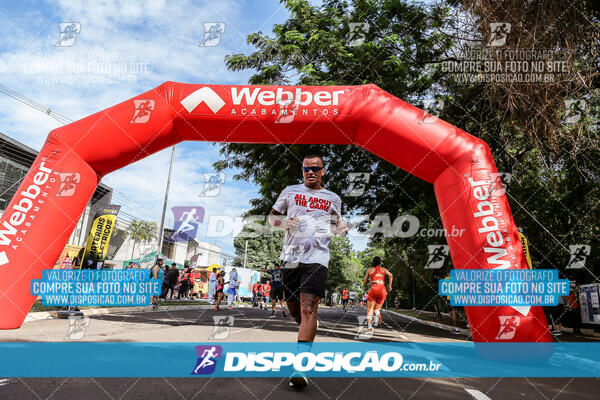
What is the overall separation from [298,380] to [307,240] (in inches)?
50.3

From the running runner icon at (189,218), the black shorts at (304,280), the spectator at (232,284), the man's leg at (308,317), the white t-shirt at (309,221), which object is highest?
the running runner icon at (189,218)

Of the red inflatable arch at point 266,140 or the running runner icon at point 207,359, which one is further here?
the red inflatable arch at point 266,140

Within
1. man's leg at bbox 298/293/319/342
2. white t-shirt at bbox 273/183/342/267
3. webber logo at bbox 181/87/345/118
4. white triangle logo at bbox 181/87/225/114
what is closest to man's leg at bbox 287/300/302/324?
man's leg at bbox 298/293/319/342

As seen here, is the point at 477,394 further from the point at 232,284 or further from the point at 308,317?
the point at 232,284

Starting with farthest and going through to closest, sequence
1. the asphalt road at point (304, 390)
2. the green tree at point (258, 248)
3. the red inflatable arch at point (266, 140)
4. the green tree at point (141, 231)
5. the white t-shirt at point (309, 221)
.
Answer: the green tree at point (258, 248) → the green tree at point (141, 231) → the red inflatable arch at point (266, 140) → the white t-shirt at point (309, 221) → the asphalt road at point (304, 390)

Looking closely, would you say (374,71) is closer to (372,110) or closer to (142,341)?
(372,110)

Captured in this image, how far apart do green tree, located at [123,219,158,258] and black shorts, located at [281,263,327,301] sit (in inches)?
1940

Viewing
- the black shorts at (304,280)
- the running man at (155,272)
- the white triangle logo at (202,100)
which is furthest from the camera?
the running man at (155,272)

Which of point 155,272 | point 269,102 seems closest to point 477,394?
point 269,102

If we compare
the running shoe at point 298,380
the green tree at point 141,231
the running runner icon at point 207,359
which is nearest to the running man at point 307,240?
the running shoe at point 298,380

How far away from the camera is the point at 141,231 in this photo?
5147 cm

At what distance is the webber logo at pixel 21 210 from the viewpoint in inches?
207

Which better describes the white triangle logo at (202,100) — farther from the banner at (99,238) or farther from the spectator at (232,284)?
the spectator at (232,284)

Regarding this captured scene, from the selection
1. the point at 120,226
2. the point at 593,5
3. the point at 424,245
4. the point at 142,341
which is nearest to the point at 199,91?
the point at 142,341
